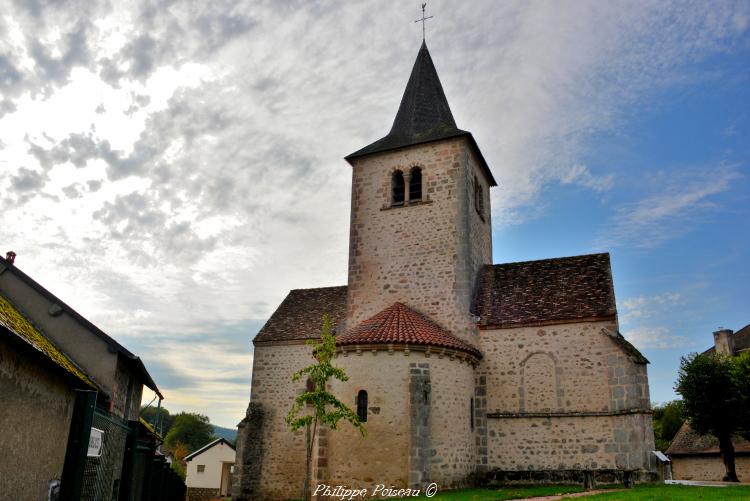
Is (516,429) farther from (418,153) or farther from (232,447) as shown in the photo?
(232,447)

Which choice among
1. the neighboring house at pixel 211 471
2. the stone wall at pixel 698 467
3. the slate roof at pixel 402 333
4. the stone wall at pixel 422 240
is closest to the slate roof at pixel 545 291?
the stone wall at pixel 422 240

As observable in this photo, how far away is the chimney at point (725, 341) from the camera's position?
47531 mm

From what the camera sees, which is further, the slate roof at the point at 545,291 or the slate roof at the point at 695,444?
the slate roof at the point at 695,444

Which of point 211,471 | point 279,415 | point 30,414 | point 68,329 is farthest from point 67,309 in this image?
point 211,471

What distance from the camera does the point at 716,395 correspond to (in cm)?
2823

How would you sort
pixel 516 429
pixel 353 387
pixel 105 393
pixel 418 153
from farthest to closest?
1. pixel 418 153
2. pixel 516 429
3. pixel 353 387
4. pixel 105 393

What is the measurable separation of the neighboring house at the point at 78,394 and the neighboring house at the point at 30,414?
0.7 inches

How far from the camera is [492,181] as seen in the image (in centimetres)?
2817

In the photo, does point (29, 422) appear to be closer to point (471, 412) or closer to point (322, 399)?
point (322, 399)

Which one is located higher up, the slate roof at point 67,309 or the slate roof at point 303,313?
the slate roof at point 303,313

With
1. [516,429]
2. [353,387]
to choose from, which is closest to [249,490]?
[353,387]

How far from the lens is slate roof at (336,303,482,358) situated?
1836cm

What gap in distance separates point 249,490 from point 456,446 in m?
9.79

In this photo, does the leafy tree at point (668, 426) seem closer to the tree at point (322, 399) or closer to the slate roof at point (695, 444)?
the slate roof at point (695, 444)
